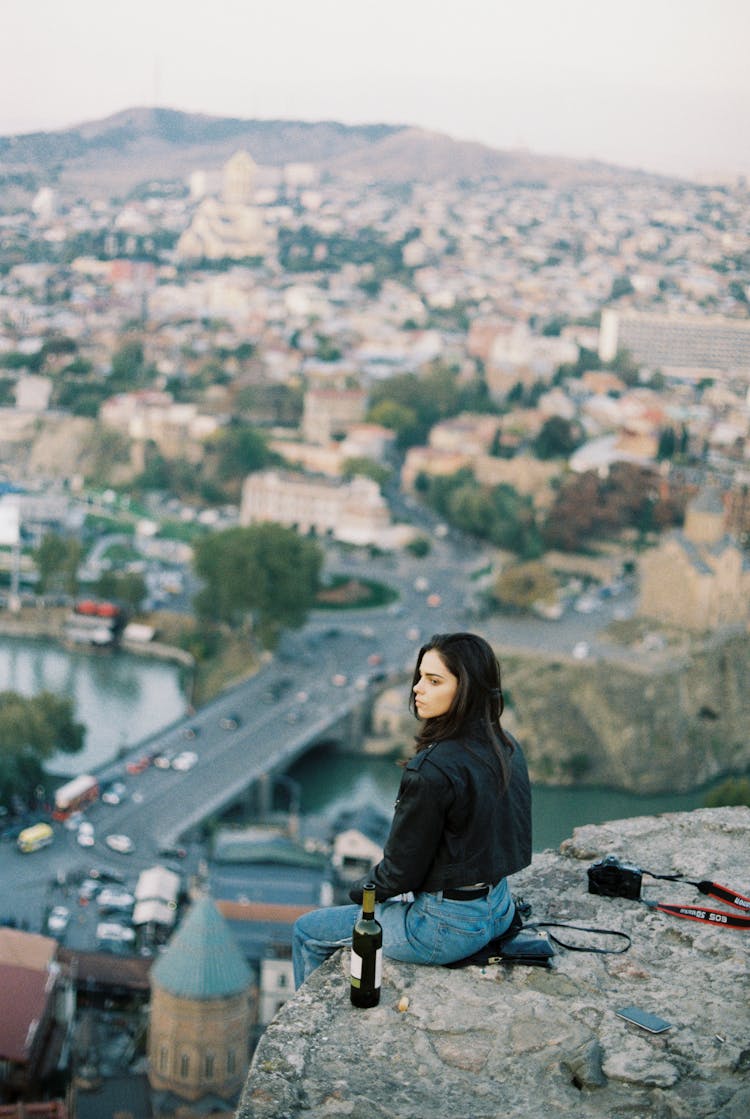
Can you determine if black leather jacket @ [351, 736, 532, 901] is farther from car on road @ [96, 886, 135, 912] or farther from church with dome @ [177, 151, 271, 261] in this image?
church with dome @ [177, 151, 271, 261]

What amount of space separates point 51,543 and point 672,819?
1257 cm

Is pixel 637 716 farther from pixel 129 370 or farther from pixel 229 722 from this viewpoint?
pixel 129 370

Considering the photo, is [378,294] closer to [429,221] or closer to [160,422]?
[429,221]

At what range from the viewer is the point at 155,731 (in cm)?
1070

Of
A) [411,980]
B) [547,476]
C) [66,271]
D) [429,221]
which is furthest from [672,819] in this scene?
[429,221]

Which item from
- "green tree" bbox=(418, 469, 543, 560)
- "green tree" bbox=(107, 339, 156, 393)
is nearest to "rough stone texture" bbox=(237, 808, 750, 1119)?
"green tree" bbox=(418, 469, 543, 560)

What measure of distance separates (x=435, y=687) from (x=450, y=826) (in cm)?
14

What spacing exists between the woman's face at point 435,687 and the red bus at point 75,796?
7653 millimetres

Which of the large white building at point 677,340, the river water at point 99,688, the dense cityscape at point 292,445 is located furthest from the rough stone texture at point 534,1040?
the large white building at point 677,340

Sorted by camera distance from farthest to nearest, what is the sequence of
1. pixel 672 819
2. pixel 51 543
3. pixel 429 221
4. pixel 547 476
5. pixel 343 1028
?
pixel 429 221 → pixel 547 476 → pixel 51 543 → pixel 672 819 → pixel 343 1028

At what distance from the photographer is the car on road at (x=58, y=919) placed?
723 centimetres

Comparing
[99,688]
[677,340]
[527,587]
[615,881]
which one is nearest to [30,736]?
[99,688]

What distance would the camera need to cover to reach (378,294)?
30.3 meters

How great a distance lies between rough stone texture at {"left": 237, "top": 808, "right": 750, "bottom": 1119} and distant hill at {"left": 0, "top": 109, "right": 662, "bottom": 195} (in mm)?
17652
